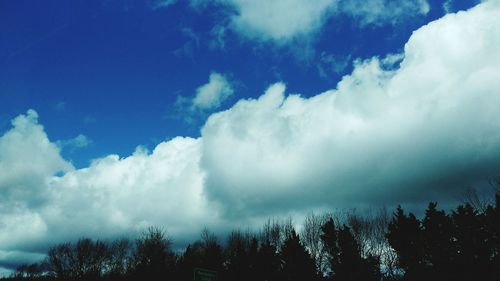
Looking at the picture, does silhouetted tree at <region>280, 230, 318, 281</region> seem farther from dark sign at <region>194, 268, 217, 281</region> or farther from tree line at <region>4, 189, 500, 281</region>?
dark sign at <region>194, 268, 217, 281</region>

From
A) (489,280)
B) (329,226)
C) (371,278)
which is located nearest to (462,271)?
(489,280)

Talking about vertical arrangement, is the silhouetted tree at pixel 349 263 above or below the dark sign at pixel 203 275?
above

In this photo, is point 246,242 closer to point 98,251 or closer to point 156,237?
point 156,237

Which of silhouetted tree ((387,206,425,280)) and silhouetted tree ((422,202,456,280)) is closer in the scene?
silhouetted tree ((422,202,456,280))

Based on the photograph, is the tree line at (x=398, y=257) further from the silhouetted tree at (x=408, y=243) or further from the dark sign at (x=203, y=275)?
the dark sign at (x=203, y=275)

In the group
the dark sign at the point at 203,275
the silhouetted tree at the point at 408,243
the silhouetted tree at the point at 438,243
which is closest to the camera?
the dark sign at the point at 203,275

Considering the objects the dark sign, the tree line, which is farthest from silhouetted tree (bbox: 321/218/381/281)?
the dark sign

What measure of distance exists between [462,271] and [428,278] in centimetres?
356

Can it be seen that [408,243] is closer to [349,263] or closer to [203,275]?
[349,263]

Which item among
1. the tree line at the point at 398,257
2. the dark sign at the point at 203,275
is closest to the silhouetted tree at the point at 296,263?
the tree line at the point at 398,257

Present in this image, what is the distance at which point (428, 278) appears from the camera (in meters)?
41.2

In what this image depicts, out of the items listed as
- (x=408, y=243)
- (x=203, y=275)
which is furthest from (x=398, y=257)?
(x=203, y=275)

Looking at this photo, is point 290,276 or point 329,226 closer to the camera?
point 290,276

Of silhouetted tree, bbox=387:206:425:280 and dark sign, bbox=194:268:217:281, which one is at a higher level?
silhouetted tree, bbox=387:206:425:280
